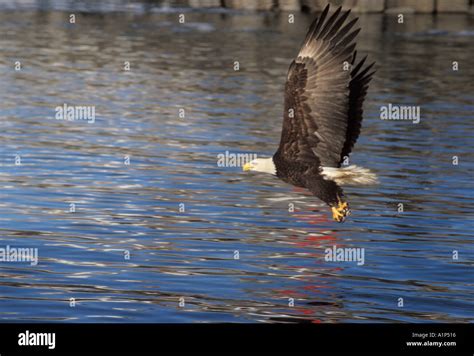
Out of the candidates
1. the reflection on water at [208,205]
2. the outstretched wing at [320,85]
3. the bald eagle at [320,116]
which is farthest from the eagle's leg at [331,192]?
the reflection on water at [208,205]

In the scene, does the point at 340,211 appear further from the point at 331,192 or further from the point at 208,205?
the point at 208,205

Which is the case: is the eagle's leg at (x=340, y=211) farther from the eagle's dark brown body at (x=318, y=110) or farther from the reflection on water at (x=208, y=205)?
the reflection on water at (x=208, y=205)

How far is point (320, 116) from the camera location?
650 inches

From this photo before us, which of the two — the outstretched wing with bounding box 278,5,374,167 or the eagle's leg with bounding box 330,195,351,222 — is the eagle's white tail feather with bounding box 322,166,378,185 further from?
the outstretched wing with bounding box 278,5,374,167

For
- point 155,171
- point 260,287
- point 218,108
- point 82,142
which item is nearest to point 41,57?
point 218,108

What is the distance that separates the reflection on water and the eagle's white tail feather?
67.9 inches

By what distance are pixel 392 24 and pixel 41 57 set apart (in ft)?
77.2

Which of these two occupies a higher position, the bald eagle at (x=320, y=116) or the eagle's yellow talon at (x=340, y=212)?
the bald eagle at (x=320, y=116)

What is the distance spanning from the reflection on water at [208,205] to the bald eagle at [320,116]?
176 centimetres

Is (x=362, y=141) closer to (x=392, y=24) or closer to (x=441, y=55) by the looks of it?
(x=441, y=55)

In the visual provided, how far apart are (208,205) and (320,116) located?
7.81 m

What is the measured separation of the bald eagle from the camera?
53.9 ft

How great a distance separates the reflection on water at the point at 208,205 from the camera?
686 inches

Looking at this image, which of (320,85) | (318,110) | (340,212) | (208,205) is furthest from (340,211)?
(208,205)
